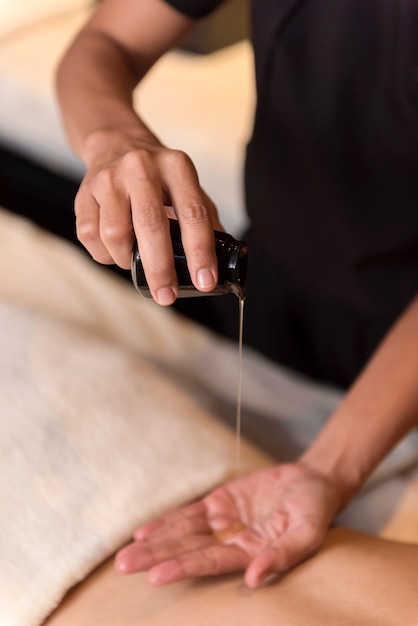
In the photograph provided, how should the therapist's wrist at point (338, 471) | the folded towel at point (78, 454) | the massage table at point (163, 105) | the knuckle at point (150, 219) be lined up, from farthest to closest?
the massage table at point (163, 105) < the therapist's wrist at point (338, 471) < the folded towel at point (78, 454) < the knuckle at point (150, 219)

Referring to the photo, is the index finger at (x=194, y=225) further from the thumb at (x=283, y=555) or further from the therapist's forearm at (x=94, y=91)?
the thumb at (x=283, y=555)

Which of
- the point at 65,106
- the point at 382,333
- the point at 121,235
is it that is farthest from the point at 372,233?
the point at 121,235

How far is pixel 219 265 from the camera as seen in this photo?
820 mm

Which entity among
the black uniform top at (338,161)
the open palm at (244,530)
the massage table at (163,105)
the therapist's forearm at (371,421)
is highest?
the black uniform top at (338,161)

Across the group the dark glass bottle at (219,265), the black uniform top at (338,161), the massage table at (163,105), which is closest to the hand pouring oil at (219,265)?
the dark glass bottle at (219,265)

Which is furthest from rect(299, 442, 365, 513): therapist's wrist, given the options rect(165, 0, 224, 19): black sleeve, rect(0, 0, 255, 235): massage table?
rect(0, 0, 255, 235): massage table

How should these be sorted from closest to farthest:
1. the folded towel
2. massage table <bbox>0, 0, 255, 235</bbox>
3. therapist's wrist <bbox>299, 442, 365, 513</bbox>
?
the folded towel, therapist's wrist <bbox>299, 442, 365, 513</bbox>, massage table <bbox>0, 0, 255, 235</bbox>

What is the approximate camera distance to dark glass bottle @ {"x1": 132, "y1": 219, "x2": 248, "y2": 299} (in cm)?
81

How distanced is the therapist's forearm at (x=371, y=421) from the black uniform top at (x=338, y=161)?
0.65ft

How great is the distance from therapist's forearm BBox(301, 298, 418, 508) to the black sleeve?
0.57 meters

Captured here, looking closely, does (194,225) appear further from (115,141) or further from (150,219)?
(115,141)

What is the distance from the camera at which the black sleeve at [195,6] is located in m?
1.17

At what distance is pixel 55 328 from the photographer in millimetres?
1335

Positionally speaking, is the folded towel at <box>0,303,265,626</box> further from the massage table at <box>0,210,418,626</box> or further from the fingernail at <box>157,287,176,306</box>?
the fingernail at <box>157,287,176,306</box>
